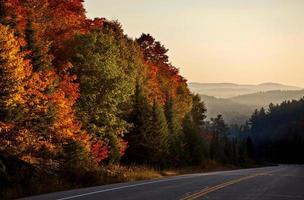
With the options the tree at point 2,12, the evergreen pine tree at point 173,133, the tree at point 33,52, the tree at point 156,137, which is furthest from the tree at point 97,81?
the evergreen pine tree at point 173,133

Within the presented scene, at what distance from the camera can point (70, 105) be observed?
Result: 3269 centimetres

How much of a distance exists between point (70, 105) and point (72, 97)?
1086 mm

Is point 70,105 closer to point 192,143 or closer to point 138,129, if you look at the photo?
point 138,129

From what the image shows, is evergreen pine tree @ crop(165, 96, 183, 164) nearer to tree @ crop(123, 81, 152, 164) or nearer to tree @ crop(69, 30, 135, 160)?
tree @ crop(123, 81, 152, 164)

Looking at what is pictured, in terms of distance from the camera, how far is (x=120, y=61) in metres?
44.5

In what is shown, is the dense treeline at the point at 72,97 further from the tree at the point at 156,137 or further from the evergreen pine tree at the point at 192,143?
the evergreen pine tree at the point at 192,143

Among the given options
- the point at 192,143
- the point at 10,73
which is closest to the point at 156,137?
the point at 192,143

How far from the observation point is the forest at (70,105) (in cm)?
2577

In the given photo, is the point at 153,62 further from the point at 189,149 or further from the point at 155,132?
the point at 155,132

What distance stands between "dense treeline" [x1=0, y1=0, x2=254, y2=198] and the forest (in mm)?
57

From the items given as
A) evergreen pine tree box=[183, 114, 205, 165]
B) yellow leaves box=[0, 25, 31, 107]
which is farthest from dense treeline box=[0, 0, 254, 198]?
evergreen pine tree box=[183, 114, 205, 165]

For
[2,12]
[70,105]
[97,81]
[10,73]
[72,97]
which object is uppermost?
[2,12]

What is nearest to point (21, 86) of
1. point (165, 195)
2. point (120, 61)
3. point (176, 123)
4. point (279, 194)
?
point (165, 195)

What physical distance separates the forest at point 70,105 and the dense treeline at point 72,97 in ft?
0.19
